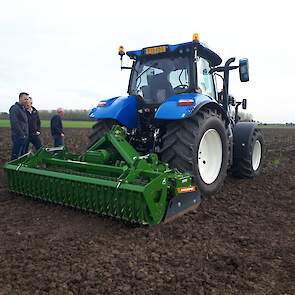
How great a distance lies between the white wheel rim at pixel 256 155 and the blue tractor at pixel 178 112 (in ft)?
4.29

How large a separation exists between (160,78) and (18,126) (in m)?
2.73

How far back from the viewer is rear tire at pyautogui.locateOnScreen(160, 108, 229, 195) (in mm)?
4758

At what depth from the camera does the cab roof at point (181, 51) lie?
5453 millimetres

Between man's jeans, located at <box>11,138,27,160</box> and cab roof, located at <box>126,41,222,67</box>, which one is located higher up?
cab roof, located at <box>126,41,222,67</box>

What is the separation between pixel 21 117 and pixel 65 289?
4.63 meters

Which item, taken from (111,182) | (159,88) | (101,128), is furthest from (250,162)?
(111,182)

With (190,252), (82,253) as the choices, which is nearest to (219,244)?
(190,252)

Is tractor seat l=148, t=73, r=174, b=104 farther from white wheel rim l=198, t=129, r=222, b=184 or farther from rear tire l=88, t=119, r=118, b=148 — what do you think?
white wheel rim l=198, t=129, r=222, b=184

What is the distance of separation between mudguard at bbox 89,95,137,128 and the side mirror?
181 cm

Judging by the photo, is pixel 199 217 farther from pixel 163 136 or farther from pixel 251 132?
pixel 251 132

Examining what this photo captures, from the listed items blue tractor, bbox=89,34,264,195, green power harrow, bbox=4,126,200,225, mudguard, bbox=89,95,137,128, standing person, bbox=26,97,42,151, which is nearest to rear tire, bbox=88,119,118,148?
blue tractor, bbox=89,34,264,195

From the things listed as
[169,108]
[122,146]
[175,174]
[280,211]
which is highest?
[169,108]

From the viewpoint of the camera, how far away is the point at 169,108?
4844 millimetres

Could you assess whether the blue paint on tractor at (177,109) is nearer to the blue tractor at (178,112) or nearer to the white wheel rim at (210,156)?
the blue tractor at (178,112)
